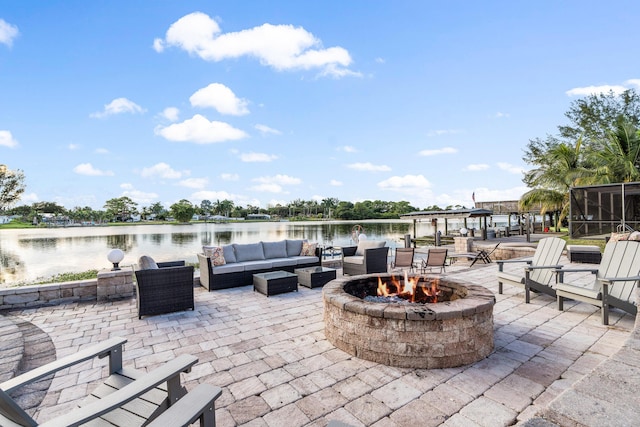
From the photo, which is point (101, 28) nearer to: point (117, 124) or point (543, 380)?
point (117, 124)

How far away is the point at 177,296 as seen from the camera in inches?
180

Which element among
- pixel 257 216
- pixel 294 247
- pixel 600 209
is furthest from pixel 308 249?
pixel 257 216

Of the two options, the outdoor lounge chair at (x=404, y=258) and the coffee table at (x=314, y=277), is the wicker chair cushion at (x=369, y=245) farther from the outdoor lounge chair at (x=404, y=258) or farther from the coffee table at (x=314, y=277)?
the coffee table at (x=314, y=277)

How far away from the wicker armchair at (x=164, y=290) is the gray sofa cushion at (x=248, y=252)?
6.36 feet

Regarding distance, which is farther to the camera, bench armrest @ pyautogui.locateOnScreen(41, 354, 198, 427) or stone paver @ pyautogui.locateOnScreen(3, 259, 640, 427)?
stone paver @ pyautogui.locateOnScreen(3, 259, 640, 427)

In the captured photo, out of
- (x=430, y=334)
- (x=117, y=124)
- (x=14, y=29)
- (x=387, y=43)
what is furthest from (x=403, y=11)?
(x=117, y=124)

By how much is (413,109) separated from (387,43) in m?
4.32

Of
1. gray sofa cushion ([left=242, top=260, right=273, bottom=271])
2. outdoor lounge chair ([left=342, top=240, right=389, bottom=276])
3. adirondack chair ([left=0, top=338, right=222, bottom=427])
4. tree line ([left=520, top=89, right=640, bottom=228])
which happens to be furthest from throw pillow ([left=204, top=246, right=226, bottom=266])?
tree line ([left=520, top=89, right=640, bottom=228])

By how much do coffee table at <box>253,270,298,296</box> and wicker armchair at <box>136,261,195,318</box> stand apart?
1222 millimetres

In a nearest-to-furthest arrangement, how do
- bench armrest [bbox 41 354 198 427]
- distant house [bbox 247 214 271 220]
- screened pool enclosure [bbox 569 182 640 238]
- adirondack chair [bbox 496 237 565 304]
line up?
1. bench armrest [bbox 41 354 198 427]
2. adirondack chair [bbox 496 237 565 304]
3. screened pool enclosure [bbox 569 182 640 238]
4. distant house [bbox 247 214 271 220]

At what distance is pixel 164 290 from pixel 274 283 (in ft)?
5.71

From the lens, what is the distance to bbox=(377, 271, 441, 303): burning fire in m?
3.79

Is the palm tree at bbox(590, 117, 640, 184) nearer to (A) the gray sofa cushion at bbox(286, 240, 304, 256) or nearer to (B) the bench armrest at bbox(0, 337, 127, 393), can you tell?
(A) the gray sofa cushion at bbox(286, 240, 304, 256)

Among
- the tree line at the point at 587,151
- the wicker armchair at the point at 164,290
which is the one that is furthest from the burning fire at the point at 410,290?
the tree line at the point at 587,151
